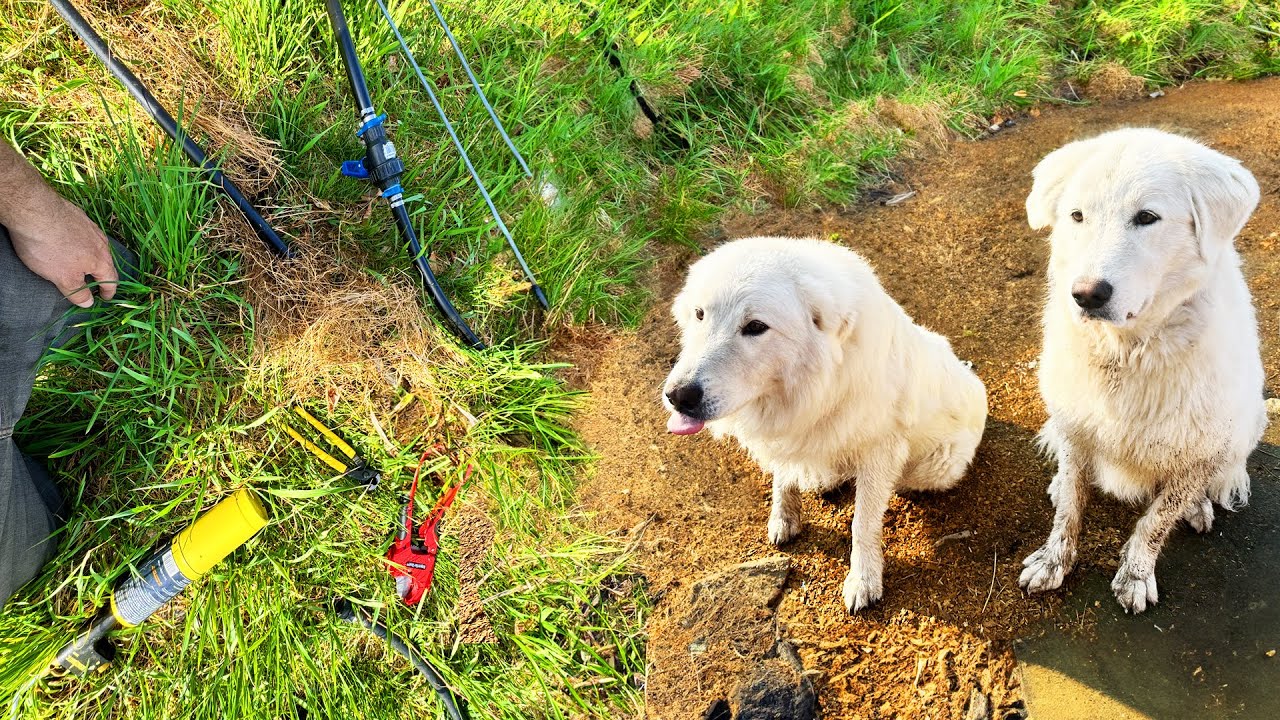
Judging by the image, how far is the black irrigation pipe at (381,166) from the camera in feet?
11.2

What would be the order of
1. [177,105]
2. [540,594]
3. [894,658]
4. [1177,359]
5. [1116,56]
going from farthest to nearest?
[1116,56] < [177,105] < [540,594] < [894,658] < [1177,359]

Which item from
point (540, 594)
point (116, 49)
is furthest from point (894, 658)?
point (116, 49)

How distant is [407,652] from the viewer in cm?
310

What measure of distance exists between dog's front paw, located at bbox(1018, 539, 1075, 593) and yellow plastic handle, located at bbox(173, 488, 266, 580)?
2.88 m

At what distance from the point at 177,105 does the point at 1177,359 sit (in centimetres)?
402

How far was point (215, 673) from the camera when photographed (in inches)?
120

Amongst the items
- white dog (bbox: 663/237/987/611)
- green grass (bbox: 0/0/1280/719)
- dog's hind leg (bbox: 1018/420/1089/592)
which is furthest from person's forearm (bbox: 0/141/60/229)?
dog's hind leg (bbox: 1018/420/1089/592)

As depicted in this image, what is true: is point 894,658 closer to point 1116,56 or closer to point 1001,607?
point 1001,607

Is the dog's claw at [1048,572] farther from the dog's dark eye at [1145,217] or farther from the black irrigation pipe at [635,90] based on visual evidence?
the black irrigation pipe at [635,90]

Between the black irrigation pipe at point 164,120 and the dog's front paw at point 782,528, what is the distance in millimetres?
2404

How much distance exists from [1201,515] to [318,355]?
362cm

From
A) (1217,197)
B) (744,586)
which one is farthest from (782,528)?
(1217,197)

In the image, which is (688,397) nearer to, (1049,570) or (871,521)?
(871,521)

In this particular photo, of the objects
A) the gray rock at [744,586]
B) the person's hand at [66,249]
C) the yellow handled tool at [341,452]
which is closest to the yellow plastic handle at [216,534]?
the yellow handled tool at [341,452]
